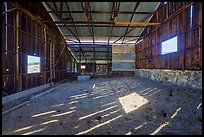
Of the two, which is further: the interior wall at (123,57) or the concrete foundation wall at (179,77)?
the interior wall at (123,57)

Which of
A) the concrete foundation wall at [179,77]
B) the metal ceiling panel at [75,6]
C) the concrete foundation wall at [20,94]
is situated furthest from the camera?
the metal ceiling panel at [75,6]

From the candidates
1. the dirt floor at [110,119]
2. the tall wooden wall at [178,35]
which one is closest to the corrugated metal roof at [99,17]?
the tall wooden wall at [178,35]

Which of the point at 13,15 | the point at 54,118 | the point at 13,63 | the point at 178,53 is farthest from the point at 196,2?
the point at 13,63

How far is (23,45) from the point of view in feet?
19.7

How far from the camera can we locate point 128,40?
44.9 ft

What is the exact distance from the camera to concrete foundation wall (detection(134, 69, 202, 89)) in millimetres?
5408

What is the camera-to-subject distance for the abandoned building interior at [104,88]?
3.11m

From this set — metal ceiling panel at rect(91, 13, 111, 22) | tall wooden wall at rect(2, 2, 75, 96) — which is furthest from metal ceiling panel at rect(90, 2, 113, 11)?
tall wooden wall at rect(2, 2, 75, 96)

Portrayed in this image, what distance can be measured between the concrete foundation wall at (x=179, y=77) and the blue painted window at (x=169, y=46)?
1.13 metres

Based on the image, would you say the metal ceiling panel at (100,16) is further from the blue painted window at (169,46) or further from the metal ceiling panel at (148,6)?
→ the blue painted window at (169,46)

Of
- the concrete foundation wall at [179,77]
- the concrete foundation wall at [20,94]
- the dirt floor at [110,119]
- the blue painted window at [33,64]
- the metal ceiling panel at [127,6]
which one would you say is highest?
the metal ceiling panel at [127,6]

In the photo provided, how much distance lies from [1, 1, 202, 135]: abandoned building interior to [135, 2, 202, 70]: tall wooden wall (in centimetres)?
4

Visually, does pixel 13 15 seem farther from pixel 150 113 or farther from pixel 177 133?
pixel 177 133

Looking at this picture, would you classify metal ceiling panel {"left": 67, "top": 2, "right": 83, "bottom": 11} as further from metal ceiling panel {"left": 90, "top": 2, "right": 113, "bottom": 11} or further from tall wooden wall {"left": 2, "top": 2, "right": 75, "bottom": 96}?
tall wooden wall {"left": 2, "top": 2, "right": 75, "bottom": 96}
